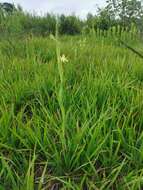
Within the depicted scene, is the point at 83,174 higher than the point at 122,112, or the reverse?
the point at 122,112

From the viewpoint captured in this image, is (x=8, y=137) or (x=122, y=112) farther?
(x=122, y=112)

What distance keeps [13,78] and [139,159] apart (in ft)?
2.87

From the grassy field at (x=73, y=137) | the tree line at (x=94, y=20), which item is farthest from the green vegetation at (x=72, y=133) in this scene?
the tree line at (x=94, y=20)

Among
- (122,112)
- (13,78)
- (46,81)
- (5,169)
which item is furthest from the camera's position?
Answer: (13,78)

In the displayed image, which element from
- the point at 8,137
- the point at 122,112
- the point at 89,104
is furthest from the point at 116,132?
the point at 8,137

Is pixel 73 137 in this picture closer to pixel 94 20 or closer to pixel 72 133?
pixel 72 133

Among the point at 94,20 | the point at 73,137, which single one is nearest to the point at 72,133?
the point at 73,137

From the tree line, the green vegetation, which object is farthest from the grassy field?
the tree line

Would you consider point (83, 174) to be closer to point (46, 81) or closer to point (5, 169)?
point (5, 169)

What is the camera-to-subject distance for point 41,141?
1025 mm

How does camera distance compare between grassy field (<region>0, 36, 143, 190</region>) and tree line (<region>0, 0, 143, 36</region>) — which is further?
tree line (<region>0, 0, 143, 36</region>)

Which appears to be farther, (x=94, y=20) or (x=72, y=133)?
(x=94, y=20)

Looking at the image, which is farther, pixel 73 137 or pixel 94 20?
pixel 94 20

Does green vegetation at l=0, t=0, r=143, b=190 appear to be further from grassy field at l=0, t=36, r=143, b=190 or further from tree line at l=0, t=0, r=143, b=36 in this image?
tree line at l=0, t=0, r=143, b=36
